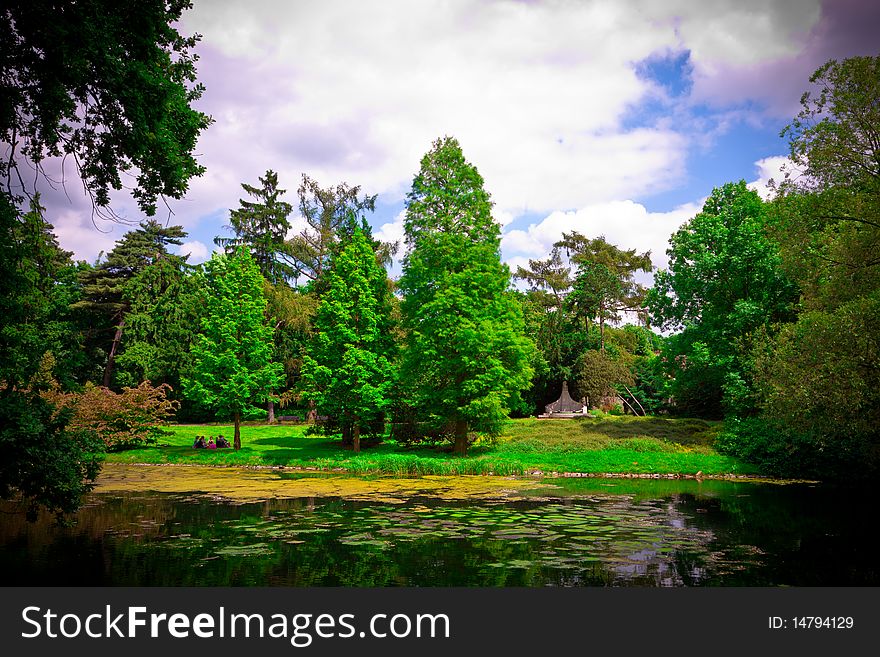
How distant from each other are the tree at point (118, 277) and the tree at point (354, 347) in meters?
25.2

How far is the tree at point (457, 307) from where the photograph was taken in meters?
27.8

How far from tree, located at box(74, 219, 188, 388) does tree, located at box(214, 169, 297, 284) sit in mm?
5793

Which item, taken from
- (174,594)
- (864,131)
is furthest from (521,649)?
(864,131)

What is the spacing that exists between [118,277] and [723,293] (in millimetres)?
48795

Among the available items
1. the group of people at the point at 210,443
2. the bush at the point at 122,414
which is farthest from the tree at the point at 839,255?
the bush at the point at 122,414

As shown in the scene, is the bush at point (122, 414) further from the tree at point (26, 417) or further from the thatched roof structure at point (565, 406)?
the thatched roof structure at point (565, 406)

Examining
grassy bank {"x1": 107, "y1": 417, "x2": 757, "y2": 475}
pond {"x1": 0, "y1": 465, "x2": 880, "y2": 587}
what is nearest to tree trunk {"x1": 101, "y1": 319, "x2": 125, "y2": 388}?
grassy bank {"x1": 107, "y1": 417, "x2": 757, "y2": 475}

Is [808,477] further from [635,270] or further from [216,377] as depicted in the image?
[635,270]

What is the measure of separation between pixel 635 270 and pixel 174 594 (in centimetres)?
5522

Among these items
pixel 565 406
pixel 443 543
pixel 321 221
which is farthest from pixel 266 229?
pixel 443 543

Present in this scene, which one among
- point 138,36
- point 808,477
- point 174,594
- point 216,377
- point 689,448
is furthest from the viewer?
point 216,377

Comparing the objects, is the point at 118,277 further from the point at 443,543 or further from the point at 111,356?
the point at 443,543

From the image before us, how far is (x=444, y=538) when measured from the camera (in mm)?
11539

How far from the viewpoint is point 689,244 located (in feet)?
106
